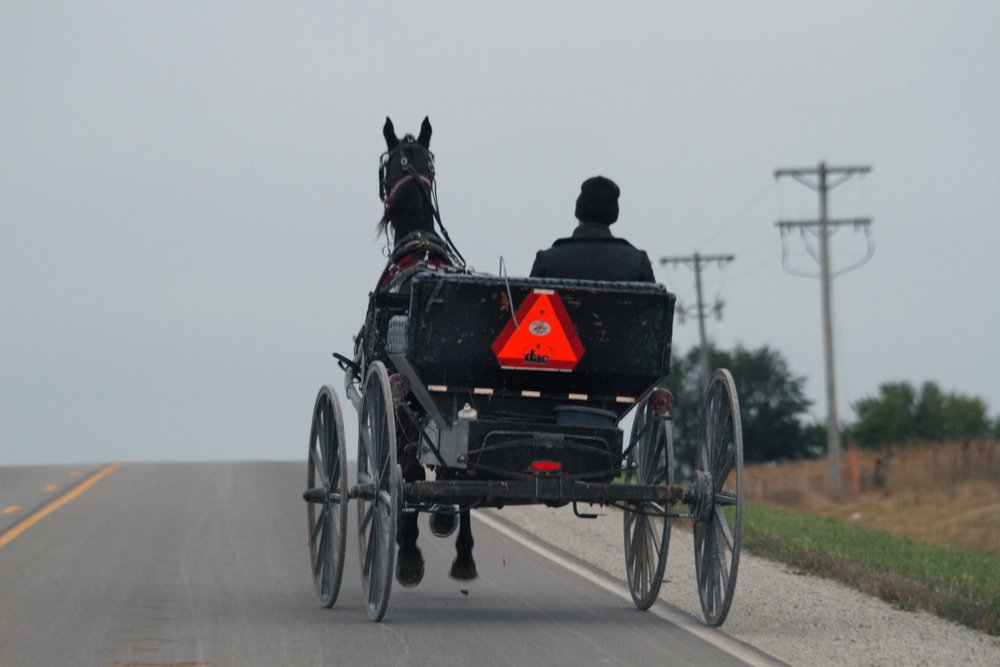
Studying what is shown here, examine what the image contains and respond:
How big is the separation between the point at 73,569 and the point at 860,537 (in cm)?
998

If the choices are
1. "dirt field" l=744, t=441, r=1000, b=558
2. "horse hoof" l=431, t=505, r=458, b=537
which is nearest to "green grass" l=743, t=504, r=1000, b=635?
"horse hoof" l=431, t=505, r=458, b=537

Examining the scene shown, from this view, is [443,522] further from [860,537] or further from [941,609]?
[860,537]

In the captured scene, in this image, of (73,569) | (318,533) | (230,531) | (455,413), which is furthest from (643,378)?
(230,531)

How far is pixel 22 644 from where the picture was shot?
9.64 m

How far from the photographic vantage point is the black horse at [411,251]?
11.8 m

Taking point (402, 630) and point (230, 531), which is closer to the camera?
point (402, 630)

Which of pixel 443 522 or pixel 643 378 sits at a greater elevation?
pixel 643 378

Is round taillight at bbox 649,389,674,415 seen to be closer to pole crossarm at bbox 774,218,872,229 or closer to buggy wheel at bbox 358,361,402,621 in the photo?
buggy wheel at bbox 358,361,402,621

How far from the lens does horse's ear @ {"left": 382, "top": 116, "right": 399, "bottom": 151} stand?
1323 cm

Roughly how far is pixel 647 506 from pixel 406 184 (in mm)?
3218

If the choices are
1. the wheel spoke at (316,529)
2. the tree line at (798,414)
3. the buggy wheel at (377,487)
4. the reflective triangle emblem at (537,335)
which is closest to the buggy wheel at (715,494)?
the reflective triangle emblem at (537,335)

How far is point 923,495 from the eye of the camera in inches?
1565

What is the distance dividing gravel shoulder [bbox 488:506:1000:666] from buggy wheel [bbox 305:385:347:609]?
2314 mm

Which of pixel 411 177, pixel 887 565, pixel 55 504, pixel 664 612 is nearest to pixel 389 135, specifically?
pixel 411 177
